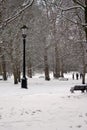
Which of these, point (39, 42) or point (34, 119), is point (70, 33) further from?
point (34, 119)

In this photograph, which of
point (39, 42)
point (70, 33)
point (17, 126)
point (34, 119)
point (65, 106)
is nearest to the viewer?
point (17, 126)

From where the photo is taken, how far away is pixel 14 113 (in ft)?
36.3

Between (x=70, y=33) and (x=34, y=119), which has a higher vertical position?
(x=70, y=33)

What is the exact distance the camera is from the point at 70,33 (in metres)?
31.7

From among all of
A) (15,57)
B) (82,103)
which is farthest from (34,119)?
(15,57)

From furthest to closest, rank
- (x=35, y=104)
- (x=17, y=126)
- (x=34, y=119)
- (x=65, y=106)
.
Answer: (x=35, y=104), (x=65, y=106), (x=34, y=119), (x=17, y=126)

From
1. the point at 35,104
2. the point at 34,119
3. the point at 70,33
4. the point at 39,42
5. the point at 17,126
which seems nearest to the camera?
the point at 17,126

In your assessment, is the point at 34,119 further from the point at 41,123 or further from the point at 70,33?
the point at 70,33

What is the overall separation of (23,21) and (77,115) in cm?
2337

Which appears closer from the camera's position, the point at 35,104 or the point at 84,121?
the point at 84,121

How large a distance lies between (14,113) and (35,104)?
188cm

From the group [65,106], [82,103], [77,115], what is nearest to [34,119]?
[77,115]

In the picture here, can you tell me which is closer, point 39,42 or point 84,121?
point 84,121

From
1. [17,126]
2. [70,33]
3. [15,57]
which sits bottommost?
[17,126]
